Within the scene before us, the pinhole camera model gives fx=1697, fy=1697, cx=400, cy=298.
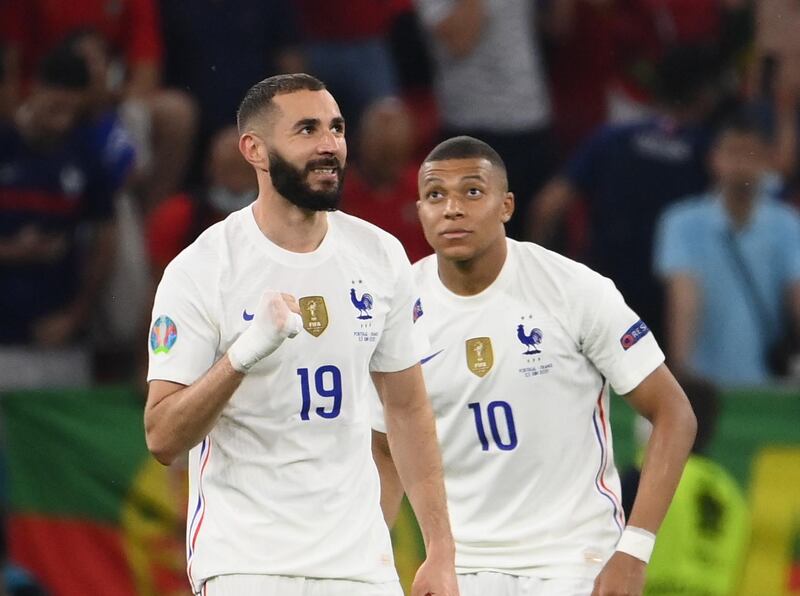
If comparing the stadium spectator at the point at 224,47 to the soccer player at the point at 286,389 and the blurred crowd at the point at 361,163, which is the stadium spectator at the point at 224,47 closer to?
the blurred crowd at the point at 361,163

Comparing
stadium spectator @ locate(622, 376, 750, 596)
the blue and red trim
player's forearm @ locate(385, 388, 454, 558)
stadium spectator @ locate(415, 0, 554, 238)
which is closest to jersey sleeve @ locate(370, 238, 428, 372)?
player's forearm @ locate(385, 388, 454, 558)

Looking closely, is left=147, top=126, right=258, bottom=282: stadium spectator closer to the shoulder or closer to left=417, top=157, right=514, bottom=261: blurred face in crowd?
left=417, top=157, right=514, bottom=261: blurred face in crowd

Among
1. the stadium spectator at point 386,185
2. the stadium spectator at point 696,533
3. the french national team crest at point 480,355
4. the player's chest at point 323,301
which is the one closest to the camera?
the player's chest at point 323,301

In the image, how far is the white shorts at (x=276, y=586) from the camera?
5078mm

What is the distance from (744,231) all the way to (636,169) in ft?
2.33

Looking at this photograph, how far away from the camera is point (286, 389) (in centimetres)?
514

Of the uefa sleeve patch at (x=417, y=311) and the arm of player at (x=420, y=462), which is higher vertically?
the uefa sleeve patch at (x=417, y=311)

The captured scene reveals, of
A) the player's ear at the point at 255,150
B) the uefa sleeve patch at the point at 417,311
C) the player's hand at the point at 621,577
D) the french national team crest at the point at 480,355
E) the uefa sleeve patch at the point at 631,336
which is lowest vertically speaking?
the player's hand at the point at 621,577

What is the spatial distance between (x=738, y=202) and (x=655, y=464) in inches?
162

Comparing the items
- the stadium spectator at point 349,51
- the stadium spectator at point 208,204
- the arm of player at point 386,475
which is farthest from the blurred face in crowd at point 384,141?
the arm of player at point 386,475

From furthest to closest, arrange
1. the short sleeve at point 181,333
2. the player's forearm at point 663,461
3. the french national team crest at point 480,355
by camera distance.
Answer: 1. the french national team crest at point 480,355
2. the player's forearm at point 663,461
3. the short sleeve at point 181,333

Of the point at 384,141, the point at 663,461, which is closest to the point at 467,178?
the point at 663,461

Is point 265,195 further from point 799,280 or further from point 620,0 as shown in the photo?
point 620,0

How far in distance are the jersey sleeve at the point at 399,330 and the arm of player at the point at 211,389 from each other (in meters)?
0.63
